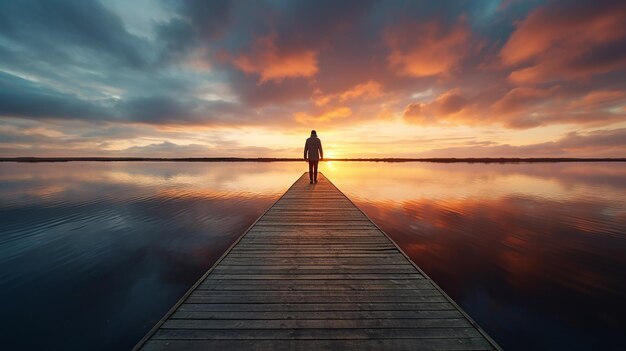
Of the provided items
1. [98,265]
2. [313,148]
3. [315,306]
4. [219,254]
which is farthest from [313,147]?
[315,306]

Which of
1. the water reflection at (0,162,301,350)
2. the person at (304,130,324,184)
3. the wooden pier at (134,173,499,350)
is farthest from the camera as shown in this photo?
the person at (304,130,324,184)

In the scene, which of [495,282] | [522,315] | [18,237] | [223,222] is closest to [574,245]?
[495,282]

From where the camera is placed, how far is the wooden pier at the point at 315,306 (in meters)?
2.89

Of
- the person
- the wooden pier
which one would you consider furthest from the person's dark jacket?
the wooden pier

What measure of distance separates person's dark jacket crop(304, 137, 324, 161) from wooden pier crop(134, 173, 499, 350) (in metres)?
8.74

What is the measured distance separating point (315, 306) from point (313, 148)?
1121 cm

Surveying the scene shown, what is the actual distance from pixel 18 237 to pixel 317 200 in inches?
493

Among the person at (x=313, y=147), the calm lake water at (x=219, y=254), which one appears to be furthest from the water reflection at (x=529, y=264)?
the person at (x=313, y=147)

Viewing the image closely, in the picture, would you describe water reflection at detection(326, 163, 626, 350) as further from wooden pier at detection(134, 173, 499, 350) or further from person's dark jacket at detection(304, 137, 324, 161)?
person's dark jacket at detection(304, 137, 324, 161)

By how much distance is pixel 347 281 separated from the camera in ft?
14.0

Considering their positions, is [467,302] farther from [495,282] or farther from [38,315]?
[38,315]

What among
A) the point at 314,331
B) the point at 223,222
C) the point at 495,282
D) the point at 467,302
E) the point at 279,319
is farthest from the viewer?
the point at 223,222

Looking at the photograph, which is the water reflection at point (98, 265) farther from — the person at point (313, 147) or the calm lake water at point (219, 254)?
the person at point (313, 147)

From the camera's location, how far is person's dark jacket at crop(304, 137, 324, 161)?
14.1 meters
